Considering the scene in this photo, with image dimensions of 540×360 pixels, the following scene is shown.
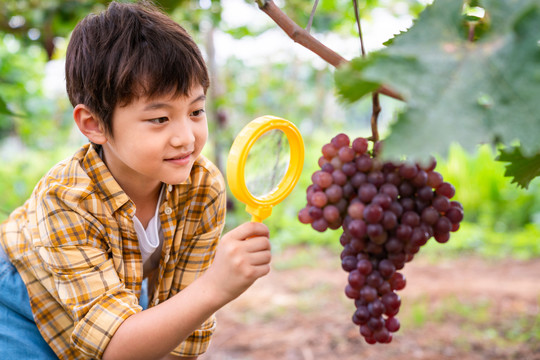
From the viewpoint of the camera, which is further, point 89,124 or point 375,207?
point 89,124

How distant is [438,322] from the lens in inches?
112

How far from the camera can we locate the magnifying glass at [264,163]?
947 mm

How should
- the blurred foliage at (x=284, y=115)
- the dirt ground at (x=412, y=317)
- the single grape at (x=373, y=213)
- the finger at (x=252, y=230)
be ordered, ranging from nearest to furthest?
the single grape at (x=373, y=213), the finger at (x=252, y=230), the dirt ground at (x=412, y=317), the blurred foliage at (x=284, y=115)

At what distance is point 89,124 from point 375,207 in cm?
88

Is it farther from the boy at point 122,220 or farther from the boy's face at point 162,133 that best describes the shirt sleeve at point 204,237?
the boy's face at point 162,133

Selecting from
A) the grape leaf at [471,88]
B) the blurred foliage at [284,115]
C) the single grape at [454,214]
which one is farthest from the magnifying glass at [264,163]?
the blurred foliage at [284,115]

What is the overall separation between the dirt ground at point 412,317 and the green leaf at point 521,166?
68.0 inches

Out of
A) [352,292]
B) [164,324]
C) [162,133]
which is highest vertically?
[162,133]

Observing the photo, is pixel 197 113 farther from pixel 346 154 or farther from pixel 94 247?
pixel 346 154

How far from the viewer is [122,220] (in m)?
1.36

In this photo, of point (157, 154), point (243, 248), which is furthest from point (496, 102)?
point (157, 154)

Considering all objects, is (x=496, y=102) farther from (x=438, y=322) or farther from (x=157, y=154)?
(x=438, y=322)

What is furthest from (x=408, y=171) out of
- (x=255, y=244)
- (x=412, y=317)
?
(x=412, y=317)

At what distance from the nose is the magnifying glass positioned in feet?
0.63
